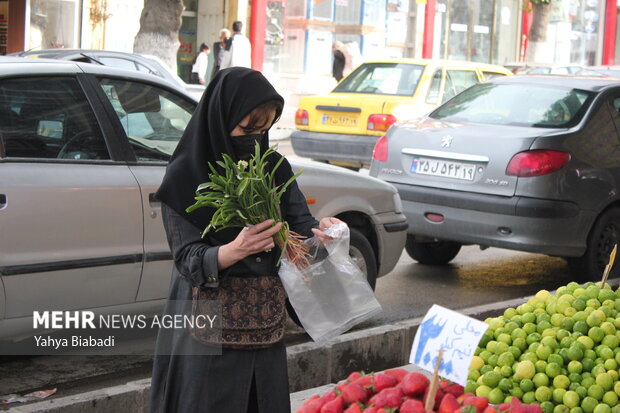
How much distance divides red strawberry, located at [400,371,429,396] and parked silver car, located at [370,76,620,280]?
14.1 ft

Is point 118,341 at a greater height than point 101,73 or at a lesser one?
lesser

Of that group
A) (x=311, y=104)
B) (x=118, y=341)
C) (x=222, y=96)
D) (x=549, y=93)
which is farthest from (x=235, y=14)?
(x=222, y=96)

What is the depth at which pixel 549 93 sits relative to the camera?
8203 mm

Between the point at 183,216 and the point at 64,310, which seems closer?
the point at 183,216

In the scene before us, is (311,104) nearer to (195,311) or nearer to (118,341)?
(118,341)

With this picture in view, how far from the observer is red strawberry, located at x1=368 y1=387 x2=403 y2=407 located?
3.10 m

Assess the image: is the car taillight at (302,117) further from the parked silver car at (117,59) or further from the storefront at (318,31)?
the storefront at (318,31)

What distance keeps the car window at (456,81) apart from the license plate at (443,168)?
20.5 feet

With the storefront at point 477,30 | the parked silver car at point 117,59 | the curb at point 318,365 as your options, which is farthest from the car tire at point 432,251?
the storefront at point 477,30

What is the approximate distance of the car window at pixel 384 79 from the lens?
14.1 m

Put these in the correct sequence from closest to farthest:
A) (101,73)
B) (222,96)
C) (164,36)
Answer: (222,96) → (101,73) → (164,36)

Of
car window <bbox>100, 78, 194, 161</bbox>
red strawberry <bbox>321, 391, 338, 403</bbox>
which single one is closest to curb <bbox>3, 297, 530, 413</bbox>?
red strawberry <bbox>321, 391, 338, 403</bbox>

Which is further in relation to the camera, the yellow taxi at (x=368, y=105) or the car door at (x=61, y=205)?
the yellow taxi at (x=368, y=105)

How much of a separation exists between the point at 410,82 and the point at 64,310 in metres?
9.61
